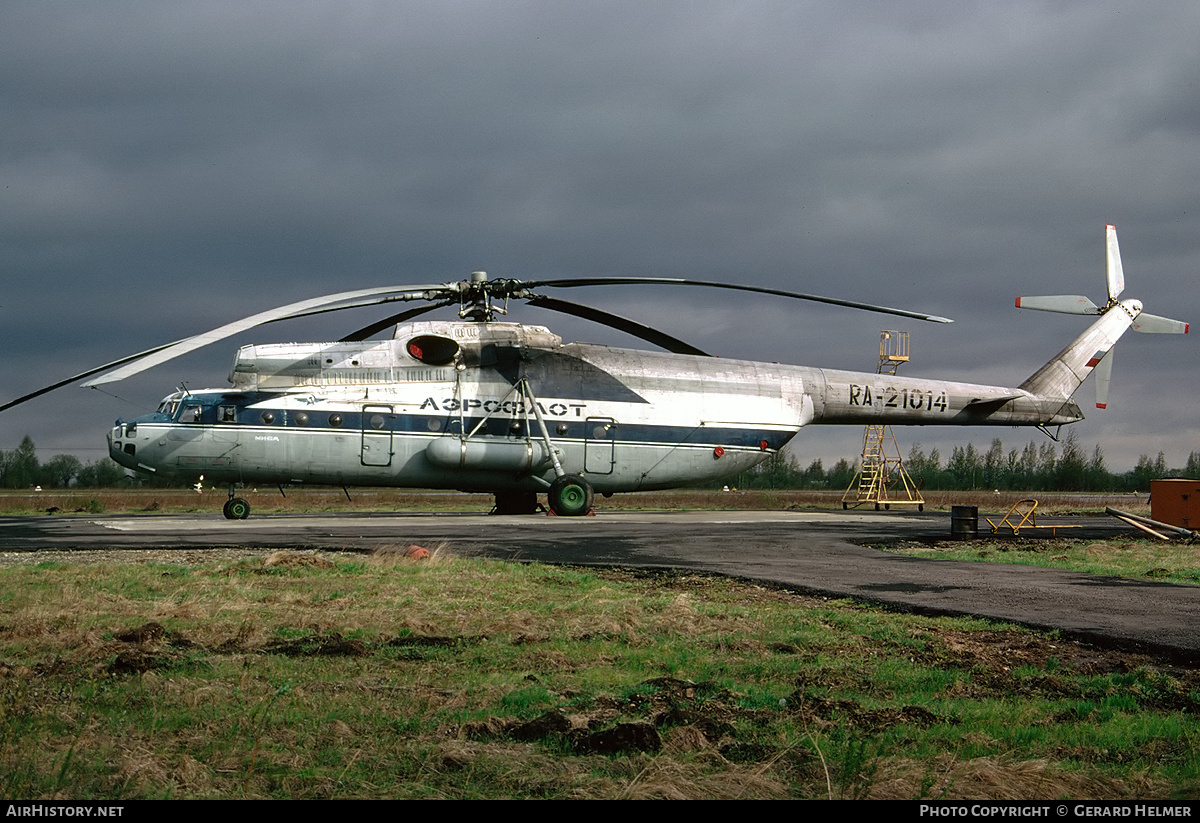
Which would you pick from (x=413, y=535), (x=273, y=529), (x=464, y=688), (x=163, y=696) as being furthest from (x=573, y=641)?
(x=273, y=529)

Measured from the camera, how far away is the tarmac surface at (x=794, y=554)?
9797 millimetres

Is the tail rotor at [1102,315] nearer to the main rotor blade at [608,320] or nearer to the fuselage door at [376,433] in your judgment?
the main rotor blade at [608,320]

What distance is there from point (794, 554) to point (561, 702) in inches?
448

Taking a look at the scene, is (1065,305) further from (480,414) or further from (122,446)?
(122,446)

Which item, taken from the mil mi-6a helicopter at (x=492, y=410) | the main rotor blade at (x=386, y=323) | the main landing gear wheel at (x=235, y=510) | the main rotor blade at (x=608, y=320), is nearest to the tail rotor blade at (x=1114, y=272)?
the mil mi-6a helicopter at (x=492, y=410)

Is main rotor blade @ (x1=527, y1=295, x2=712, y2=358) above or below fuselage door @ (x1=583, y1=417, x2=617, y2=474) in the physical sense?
Result: above

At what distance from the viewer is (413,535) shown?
65.4 feet

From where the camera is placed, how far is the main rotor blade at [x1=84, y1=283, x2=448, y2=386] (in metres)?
17.4

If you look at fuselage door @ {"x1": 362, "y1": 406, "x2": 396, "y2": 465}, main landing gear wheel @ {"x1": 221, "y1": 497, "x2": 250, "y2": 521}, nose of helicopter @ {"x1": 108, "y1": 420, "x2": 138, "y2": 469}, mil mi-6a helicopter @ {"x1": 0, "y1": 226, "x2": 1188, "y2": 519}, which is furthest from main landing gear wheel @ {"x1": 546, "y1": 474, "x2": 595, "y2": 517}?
nose of helicopter @ {"x1": 108, "y1": 420, "x2": 138, "y2": 469}

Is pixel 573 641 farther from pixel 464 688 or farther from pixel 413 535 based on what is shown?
pixel 413 535

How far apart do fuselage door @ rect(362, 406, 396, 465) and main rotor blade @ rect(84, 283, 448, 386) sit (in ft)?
10.7

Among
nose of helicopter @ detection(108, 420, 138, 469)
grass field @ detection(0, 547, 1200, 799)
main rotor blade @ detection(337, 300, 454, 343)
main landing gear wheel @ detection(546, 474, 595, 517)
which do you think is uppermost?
main rotor blade @ detection(337, 300, 454, 343)

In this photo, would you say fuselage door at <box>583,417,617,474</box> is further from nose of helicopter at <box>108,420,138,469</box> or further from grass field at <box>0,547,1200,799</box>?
grass field at <box>0,547,1200,799</box>
